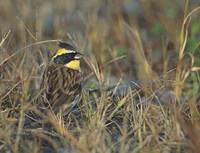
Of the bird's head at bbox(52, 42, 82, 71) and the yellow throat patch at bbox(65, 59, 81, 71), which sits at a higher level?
the bird's head at bbox(52, 42, 82, 71)

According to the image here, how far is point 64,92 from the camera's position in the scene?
6473 millimetres

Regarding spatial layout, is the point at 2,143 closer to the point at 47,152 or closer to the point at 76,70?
the point at 47,152

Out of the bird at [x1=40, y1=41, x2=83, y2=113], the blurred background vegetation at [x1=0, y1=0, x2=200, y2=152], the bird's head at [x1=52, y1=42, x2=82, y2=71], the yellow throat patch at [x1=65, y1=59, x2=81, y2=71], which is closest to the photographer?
the bird at [x1=40, y1=41, x2=83, y2=113]

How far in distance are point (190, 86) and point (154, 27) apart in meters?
2.77

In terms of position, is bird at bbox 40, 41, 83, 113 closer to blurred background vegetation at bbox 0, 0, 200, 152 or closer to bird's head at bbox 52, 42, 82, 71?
bird's head at bbox 52, 42, 82, 71

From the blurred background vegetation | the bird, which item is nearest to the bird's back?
the bird

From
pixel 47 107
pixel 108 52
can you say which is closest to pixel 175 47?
pixel 108 52

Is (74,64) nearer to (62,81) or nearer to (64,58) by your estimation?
(64,58)

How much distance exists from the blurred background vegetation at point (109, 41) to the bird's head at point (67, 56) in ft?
0.30

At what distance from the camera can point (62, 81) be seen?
6.66 m

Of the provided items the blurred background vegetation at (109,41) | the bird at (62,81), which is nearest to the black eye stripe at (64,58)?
the bird at (62,81)

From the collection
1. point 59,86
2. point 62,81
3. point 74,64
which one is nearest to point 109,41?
point 74,64

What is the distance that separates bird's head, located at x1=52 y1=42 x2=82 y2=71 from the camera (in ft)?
22.7

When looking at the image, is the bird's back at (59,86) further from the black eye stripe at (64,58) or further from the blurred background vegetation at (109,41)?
the blurred background vegetation at (109,41)
